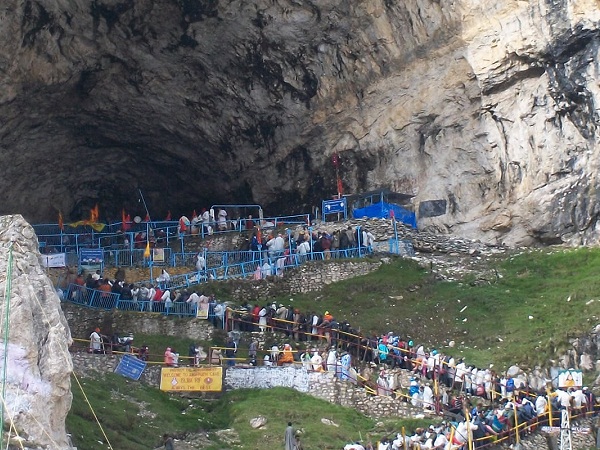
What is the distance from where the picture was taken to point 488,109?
5097 cm

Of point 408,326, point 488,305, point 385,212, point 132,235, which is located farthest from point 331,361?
point 132,235

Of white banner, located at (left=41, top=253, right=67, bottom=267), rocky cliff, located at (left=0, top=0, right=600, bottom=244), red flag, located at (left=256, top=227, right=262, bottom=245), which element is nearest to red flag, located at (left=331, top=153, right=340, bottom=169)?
rocky cliff, located at (left=0, top=0, right=600, bottom=244)

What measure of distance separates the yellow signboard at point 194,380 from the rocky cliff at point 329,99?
14.0m

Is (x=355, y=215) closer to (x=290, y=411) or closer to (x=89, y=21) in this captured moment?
(x=89, y=21)

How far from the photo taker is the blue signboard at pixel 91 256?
5041cm

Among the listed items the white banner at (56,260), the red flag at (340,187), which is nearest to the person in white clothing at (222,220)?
the red flag at (340,187)

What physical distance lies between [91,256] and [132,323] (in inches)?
268

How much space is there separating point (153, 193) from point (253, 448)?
29027mm

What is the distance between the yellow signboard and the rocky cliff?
45.9ft

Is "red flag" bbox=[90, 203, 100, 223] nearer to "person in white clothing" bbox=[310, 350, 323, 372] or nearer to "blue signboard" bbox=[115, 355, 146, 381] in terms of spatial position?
"blue signboard" bbox=[115, 355, 146, 381]

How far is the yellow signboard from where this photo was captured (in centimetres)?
4000

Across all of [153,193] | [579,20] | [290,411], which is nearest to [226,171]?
[153,193]

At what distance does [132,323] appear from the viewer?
4441cm

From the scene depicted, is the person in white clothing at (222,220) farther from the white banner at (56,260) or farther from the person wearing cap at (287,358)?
the person wearing cap at (287,358)
